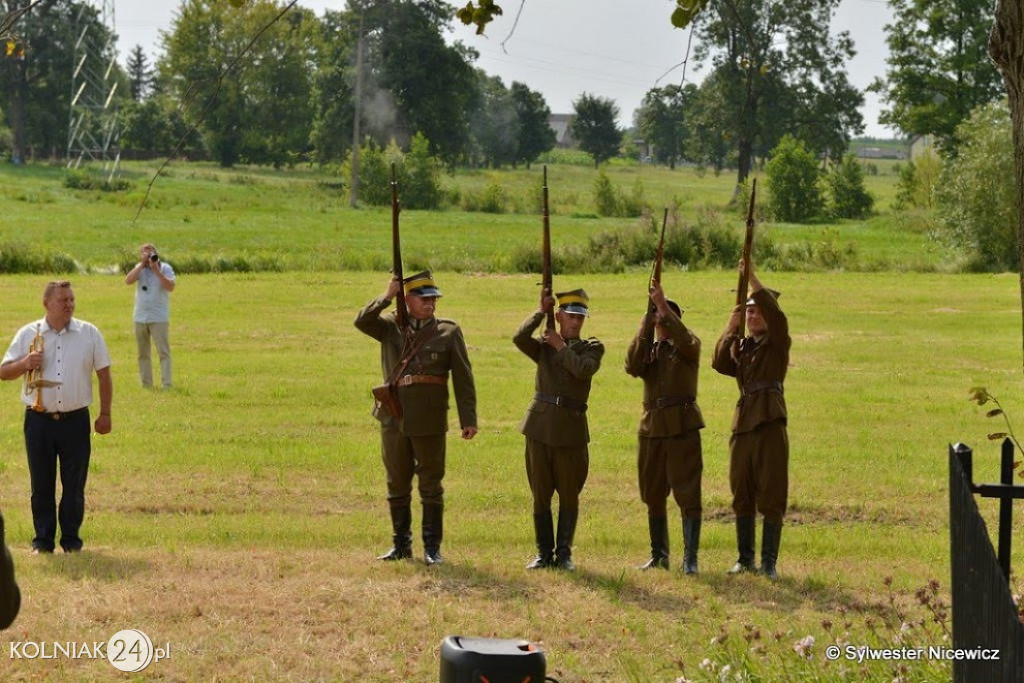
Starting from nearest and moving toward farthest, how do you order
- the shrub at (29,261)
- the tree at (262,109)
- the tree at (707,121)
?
the shrub at (29,261) → the tree at (707,121) → the tree at (262,109)

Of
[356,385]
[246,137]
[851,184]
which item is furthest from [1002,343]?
[246,137]

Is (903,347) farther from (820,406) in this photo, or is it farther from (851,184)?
(851,184)

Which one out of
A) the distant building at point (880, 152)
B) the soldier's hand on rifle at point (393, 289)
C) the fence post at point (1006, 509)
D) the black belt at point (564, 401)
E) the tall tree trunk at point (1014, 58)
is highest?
the distant building at point (880, 152)

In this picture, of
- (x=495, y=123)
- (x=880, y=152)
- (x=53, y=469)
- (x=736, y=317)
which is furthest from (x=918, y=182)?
(x=880, y=152)

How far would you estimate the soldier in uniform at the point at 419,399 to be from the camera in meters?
10.5

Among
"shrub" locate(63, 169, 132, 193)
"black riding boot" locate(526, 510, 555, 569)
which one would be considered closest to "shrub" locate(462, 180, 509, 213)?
"shrub" locate(63, 169, 132, 193)

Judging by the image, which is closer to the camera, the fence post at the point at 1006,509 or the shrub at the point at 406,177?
the fence post at the point at 1006,509

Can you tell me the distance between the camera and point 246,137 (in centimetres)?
9369

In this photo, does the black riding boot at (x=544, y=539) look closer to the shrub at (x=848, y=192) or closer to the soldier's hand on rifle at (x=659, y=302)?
the soldier's hand on rifle at (x=659, y=302)

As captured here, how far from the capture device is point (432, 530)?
10.4m

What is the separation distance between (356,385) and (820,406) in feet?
20.8

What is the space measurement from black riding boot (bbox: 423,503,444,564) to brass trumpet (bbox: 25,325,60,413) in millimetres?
2789

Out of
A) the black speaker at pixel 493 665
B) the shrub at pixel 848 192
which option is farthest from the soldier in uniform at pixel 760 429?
the shrub at pixel 848 192

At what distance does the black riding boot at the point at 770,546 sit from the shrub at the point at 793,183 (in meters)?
61.5
